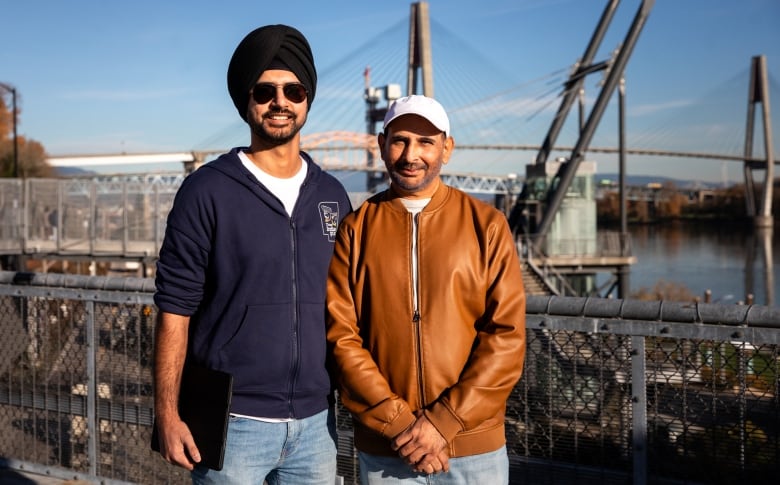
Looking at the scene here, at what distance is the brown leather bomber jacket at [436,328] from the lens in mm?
2266

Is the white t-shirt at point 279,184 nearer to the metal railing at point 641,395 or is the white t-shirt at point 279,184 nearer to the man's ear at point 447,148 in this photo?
the man's ear at point 447,148

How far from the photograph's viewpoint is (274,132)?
2432mm

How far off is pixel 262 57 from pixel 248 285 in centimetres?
66

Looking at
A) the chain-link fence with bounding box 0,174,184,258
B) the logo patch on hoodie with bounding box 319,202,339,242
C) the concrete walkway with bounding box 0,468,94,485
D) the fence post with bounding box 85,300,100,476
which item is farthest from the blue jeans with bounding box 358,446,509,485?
the chain-link fence with bounding box 0,174,184,258

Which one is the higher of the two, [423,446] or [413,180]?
[413,180]

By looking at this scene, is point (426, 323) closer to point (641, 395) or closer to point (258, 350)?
point (258, 350)

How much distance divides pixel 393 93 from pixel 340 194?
152 feet

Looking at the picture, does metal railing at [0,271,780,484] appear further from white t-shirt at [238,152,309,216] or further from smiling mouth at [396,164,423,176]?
white t-shirt at [238,152,309,216]

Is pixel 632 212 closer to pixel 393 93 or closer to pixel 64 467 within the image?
pixel 393 93

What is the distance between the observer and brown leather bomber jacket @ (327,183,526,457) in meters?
2.27

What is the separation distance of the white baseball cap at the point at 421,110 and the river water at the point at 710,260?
27.1 meters

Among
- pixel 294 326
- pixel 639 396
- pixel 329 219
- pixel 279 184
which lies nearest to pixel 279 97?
pixel 279 184

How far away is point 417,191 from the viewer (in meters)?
2.38

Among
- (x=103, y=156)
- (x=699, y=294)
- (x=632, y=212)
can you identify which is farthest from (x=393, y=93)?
(x=632, y=212)
